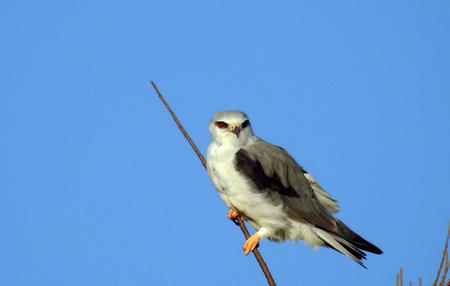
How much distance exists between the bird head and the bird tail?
133 centimetres

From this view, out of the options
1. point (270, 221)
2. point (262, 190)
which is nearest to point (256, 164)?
point (262, 190)

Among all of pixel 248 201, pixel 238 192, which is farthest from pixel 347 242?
pixel 238 192

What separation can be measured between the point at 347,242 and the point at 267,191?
1029 millimetres

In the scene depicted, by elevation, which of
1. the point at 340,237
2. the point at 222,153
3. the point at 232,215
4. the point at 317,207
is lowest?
the point at 340,237

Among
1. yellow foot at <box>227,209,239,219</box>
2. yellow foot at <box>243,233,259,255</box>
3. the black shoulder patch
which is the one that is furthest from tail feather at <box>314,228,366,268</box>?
yellow foot at <box>227,209,239,219</box>

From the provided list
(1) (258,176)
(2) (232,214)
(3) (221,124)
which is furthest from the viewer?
(2) (232,214)

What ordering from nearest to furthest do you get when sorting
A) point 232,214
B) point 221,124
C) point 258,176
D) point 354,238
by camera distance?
1. point 258,176
2. point 354,238
3. point 221,124
4. point 232,214

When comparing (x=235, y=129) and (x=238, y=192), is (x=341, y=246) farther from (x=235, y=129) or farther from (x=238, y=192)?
(x=235, y=129)

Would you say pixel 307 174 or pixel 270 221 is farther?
pixel 307 174

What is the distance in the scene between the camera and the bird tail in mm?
6074

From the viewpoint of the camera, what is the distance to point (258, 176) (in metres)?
6.12

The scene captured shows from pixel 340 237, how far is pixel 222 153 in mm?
1582

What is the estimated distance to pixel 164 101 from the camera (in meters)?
4.62

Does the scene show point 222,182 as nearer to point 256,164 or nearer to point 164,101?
point 256,164
